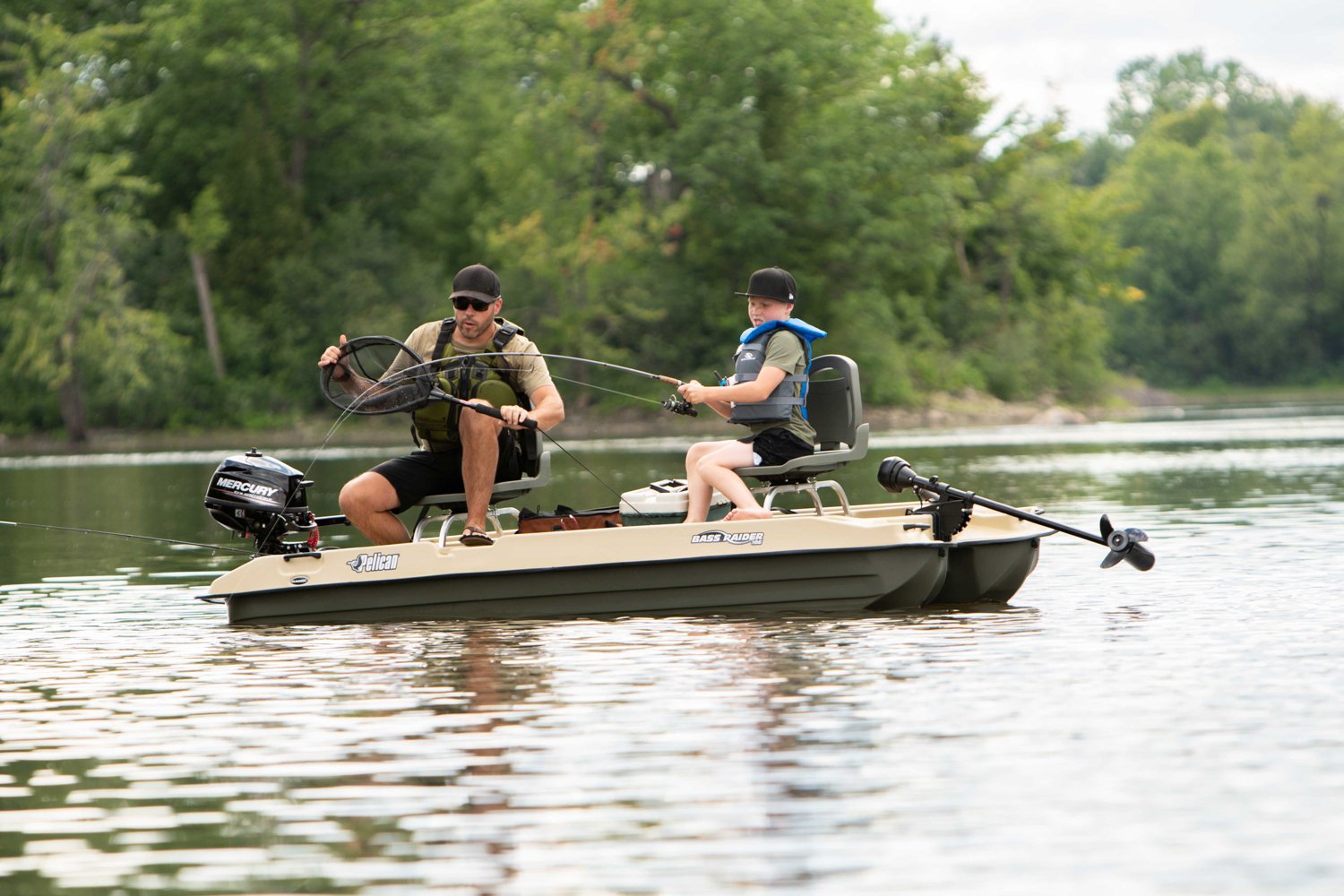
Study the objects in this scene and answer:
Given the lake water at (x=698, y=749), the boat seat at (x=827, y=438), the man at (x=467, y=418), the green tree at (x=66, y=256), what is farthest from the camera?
the green tree at (x=66, y=256)

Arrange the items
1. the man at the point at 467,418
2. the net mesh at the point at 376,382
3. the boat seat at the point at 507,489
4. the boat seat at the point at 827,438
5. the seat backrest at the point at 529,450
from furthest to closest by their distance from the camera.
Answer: the seat backrest at the point at 529,450 < the boat seat at the point at 507,489 < the boat seat at the point at 827,438 < the man at the point at 467,418 < the net mesh at the point at 376,382

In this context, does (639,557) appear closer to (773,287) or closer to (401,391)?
(401,391)

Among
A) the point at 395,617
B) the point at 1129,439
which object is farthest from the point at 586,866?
the point at 1129,439

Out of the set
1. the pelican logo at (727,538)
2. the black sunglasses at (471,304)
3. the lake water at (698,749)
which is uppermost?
the black sunglasses at (471,304)

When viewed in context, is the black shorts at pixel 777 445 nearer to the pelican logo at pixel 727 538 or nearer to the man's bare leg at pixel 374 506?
the pelican logo at pixel 727 538

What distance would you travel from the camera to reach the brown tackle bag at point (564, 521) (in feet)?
33.8

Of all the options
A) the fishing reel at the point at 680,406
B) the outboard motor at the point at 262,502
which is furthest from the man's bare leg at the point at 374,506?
the fishing reel at the point at 680,406

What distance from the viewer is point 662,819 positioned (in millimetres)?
5402

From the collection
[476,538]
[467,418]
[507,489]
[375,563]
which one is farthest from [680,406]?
[375,563]

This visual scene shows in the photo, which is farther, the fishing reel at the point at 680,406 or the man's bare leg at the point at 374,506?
the man's bare leg at the point at 374,506

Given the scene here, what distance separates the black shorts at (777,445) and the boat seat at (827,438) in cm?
5

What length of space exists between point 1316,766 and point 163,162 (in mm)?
49813

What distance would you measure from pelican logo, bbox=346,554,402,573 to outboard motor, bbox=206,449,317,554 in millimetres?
292

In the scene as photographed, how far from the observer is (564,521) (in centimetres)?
1030
